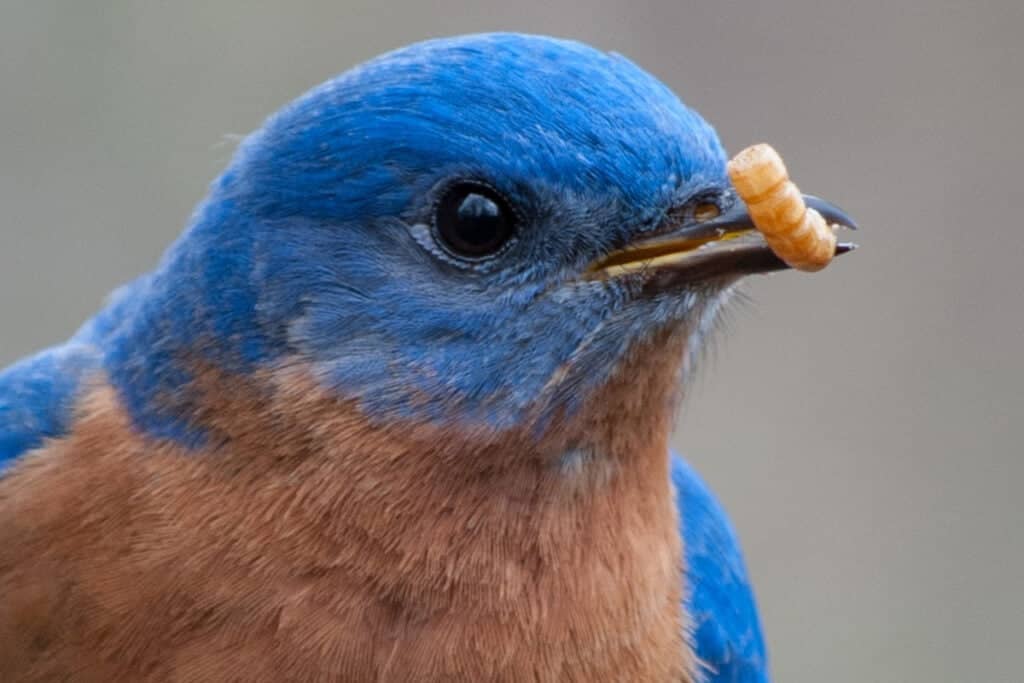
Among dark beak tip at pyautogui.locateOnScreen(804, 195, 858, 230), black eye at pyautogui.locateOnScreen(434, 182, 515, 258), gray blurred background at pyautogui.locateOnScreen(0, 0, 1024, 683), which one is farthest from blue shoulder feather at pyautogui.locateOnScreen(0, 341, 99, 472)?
gray blurred background at pyautogui.locateOnScreen(0, 0, 1024, 683)

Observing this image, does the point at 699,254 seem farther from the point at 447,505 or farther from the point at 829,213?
the point at 447,505

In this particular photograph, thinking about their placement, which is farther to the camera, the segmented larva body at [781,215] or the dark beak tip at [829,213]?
the dark beak tip at [829,213]

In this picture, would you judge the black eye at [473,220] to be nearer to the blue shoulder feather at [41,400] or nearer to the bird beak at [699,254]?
the bird beak at [699,254]

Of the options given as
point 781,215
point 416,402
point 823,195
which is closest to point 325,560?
point 416,402

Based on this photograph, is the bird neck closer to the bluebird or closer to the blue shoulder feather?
the bluebird

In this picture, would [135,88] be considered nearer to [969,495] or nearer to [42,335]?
[42,335]

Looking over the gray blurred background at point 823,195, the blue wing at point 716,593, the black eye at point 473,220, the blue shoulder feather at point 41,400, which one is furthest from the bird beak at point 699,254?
the gray blurred background at point 823,195

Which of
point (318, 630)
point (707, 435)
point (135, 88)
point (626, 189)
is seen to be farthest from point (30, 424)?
point (707, 435)
